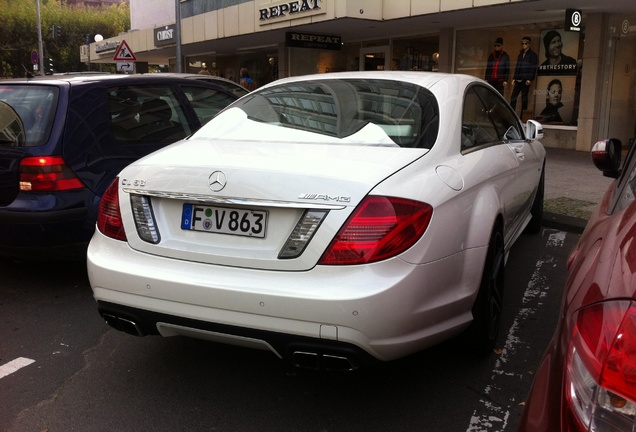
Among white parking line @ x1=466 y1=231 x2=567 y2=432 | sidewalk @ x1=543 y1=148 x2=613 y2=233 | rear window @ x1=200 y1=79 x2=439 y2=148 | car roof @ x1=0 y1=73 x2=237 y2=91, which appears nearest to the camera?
white parking line @ x1=466 y1=231 x2=567 y2=432

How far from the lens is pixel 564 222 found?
655cm

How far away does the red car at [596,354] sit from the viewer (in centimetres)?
120

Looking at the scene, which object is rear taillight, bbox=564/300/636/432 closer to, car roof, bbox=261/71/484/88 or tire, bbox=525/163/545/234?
car roof, bbox=261/71/484/88

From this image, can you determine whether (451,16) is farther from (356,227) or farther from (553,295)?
(356,227)

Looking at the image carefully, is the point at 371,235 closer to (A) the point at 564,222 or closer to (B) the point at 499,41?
(A) the point at 564,222

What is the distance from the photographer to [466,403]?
9.58 feet

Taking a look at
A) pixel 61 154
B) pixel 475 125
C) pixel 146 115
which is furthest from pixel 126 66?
pixel 475 125

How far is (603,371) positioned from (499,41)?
14876 millimetres

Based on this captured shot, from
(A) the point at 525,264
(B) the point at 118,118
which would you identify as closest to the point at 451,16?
(A) the point at 525,264

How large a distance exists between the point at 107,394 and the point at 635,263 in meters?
2.62

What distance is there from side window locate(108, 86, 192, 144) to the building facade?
8078 millimetres

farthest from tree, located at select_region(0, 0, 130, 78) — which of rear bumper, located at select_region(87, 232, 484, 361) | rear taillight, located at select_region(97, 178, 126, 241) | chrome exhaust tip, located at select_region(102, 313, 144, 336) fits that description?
rear bumper, located at select_region(87, 232, 484, 361)

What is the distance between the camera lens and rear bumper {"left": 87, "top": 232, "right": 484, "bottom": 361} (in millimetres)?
2379

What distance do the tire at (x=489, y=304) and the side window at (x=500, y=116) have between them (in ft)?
3.70
